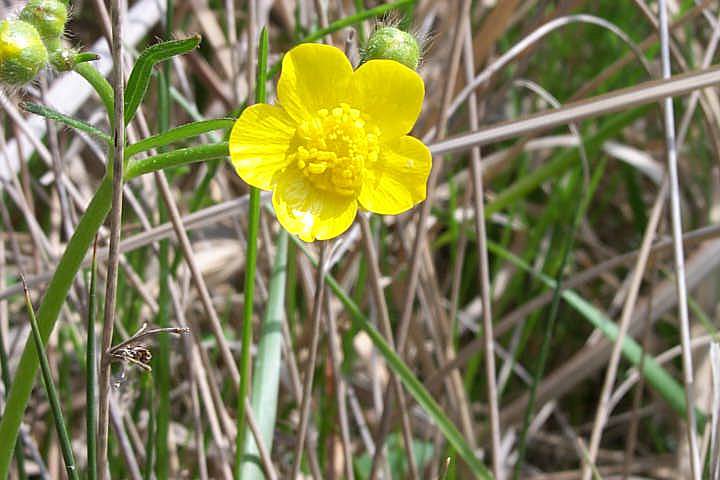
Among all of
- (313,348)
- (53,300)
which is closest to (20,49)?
(53,300)

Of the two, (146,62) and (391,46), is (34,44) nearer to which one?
(146,62)

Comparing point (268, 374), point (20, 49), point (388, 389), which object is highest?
point (20, 49)

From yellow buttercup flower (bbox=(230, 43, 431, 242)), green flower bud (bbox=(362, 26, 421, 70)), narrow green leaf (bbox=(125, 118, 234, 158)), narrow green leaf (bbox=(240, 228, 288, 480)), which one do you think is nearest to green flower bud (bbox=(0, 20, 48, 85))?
narrow green leaf (bbox=(125, 118, 234, 158))

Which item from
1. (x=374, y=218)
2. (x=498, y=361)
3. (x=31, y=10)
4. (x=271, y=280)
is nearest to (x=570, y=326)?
(x=498, y=361)

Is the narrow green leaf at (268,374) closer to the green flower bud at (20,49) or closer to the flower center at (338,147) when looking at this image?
the flower center at (338,147)

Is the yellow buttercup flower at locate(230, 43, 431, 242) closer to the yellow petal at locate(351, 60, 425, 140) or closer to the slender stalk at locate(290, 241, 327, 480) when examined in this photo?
the yellow petal at locate(351, 60, 425, 140)

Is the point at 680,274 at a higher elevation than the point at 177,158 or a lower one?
lower

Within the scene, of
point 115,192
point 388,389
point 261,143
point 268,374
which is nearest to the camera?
point 115,192

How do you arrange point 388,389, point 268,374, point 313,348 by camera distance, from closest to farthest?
point 313,348, point 268,374, point 388,389
